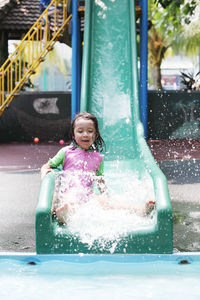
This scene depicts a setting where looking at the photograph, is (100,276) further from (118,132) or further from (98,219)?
(118,132)

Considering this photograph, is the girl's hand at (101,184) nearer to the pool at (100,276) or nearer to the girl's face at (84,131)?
the girl's face at (84,131)

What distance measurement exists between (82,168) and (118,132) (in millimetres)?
3176

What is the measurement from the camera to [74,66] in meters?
10.2

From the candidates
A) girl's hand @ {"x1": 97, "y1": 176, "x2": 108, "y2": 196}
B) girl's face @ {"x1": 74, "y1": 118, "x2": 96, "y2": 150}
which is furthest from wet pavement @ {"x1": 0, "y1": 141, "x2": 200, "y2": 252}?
girl's face @ {"x1": 74, "y1": 118, "x2": 96, "y2": 150}

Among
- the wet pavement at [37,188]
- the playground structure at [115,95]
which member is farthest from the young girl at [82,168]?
the wet pavement at [37,188]

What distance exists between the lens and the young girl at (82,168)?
15.0 feet

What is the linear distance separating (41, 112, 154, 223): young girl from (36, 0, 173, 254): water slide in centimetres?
24

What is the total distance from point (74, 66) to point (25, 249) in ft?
21.1

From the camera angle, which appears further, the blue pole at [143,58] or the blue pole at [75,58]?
the blue pole at [143,58]

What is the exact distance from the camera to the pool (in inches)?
137

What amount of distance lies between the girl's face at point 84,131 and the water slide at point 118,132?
0.49m

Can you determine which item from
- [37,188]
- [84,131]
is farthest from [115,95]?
[84,131]

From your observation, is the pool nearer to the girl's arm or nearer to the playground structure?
the playground structure

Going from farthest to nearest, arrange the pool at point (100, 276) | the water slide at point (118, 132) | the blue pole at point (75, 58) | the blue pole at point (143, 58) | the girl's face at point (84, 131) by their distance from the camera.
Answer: the blue pole at point (143, 58), the blue pole at point (75, 58), the girl's face at point (84, 131), the water slide at point (118, 132), the pool at point (100, 276)
